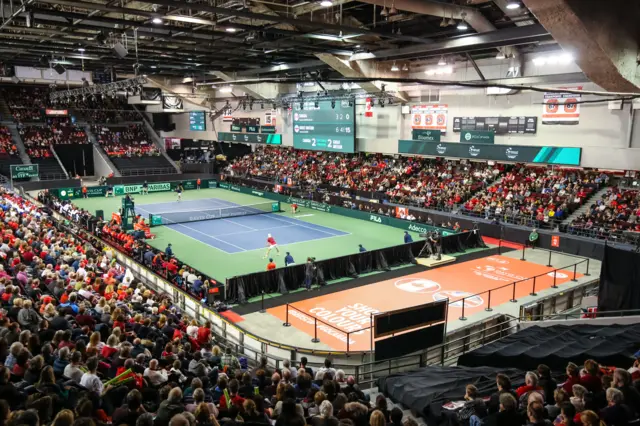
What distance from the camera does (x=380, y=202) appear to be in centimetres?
3938

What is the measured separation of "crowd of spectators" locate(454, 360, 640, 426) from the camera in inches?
230

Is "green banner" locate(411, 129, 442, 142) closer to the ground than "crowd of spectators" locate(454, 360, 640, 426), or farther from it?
farther from it

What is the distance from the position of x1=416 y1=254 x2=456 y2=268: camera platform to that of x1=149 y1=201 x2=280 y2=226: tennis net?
1739 cm

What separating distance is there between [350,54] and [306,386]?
23006 millimetres

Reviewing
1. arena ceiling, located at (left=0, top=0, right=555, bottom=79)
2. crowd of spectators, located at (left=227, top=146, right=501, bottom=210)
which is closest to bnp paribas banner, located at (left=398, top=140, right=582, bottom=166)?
crowd of spectators, located at (left=227, top=146, right=501, bottom=210)

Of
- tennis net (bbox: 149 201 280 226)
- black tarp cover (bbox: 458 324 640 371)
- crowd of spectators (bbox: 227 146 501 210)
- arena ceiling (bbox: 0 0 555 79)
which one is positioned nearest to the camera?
black tarp cover (bbox: 458 324 640 371)

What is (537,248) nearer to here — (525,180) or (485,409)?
(525,180)

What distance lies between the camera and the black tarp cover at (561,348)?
9492 millimetres

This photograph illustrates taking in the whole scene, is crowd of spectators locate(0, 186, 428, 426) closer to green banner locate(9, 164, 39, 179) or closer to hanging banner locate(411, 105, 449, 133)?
hanging banner locate(411, 105, 449, 133)

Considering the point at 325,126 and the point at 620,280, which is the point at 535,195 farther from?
the point at 325,126

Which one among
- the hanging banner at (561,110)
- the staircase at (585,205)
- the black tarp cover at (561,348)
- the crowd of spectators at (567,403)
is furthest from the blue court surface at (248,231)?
the crowd of spectators at (567,403)

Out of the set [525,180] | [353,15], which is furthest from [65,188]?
[525,180]

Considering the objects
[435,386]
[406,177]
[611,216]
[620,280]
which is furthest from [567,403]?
[406,177]

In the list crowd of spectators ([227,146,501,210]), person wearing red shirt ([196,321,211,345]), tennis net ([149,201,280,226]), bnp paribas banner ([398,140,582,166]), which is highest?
bnp paribas banner ([398,140,582,166])
